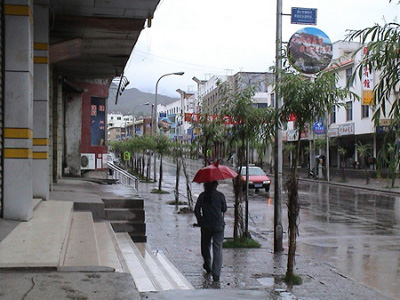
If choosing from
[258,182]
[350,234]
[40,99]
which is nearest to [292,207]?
[40,99]

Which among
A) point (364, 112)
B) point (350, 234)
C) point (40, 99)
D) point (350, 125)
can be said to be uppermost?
point (364, 112)

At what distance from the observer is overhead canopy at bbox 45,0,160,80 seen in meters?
12.1

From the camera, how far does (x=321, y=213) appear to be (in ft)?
67.0

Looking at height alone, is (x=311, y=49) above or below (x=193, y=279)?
above

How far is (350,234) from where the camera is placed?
1518cm

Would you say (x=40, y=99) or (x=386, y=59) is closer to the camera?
(x=386, y=59)

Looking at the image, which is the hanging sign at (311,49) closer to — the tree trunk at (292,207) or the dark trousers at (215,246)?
the tree trunk at (292,207)

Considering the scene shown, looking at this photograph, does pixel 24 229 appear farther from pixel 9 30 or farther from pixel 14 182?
pixel 9 30

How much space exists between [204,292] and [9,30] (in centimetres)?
521

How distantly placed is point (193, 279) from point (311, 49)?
260 inches

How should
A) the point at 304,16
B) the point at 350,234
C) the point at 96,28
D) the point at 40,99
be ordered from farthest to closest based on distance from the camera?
the point at 350,234 → the point at 96,28 → the point at 304,16 → the point at 40,99

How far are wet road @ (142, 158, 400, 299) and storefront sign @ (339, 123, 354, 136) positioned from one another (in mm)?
18353

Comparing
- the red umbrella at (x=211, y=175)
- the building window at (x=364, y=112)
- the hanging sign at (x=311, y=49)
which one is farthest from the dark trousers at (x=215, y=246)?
the building window at (x=364, y=112)

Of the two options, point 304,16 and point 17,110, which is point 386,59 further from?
point 304,16
